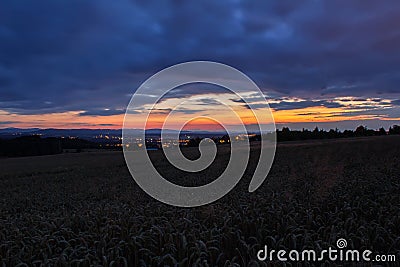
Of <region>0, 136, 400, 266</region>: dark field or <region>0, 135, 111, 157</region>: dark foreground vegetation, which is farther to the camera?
<region>0, 135, 111, 157</region>: dark foreground vegetation

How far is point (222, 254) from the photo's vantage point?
5.36 m

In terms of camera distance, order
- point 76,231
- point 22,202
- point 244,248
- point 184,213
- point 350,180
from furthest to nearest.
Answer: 1. point 22,202
2. point 350,180
3. point 184,213
4. point 76,231
5. point 244,248

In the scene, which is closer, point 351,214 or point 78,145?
point 351,214

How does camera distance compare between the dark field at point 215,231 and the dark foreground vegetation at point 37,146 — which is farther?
the dark foreground vegetation at point 37,146

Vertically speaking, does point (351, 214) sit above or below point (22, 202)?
above

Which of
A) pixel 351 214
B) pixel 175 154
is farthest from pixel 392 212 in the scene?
pixel 175 154

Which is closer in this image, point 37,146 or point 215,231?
point 215,231

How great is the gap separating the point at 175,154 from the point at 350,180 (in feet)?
90.7

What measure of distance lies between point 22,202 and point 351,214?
1194 cm

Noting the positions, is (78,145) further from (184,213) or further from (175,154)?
(184,213)

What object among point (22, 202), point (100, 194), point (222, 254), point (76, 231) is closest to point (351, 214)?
point (222, 254)

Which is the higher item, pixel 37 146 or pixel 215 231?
pixel 37 146

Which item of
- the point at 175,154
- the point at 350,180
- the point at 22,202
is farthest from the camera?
the point at 175,154

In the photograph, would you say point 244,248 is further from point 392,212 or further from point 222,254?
point 392,212
